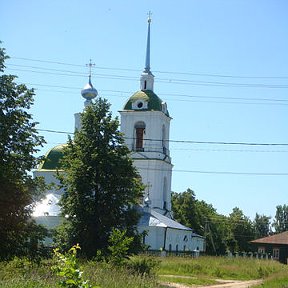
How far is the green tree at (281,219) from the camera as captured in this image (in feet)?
424

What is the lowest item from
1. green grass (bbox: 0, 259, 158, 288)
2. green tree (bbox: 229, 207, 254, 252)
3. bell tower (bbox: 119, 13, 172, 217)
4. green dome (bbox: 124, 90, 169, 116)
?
green tree (bbox: 229, 207, 254, 252)

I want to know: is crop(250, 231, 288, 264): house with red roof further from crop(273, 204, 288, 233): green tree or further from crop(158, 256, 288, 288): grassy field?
crop(273, 204, 288, 233): green tree

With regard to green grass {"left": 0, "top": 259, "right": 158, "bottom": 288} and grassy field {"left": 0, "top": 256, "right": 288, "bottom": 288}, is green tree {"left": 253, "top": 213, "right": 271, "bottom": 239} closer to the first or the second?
grassy field {"left": 0, "top": 256, "right": 288, "bottom": 288}

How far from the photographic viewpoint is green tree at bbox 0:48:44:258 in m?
22.5

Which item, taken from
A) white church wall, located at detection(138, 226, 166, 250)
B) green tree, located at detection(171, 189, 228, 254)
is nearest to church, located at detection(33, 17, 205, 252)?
white church wall, located at detection(138, 226, 166, 250)

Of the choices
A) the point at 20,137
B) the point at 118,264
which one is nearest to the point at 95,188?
the point at 20,137

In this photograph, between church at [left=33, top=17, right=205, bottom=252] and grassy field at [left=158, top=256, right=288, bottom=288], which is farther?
church at [left=33, top=17, right=205, bottom=252]

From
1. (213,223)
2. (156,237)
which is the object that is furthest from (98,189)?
(213,223)

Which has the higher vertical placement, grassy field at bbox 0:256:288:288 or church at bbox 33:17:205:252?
church at bbox 33:17:205:252

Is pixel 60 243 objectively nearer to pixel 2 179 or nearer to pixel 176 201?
pixel 2 179

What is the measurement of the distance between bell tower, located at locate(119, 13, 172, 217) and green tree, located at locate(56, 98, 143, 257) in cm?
2892

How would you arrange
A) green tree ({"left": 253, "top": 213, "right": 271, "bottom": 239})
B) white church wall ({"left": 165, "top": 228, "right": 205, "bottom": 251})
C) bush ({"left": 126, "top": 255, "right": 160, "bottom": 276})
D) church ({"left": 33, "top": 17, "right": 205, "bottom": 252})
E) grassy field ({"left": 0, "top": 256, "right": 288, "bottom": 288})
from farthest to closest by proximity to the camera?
1. green tree ({"left": 253, "top": 213, "right": 271, "bottom": 239})
2. church ({"left": 33, "top": 17, "right": 205, "bottom": 252})
3. white church wall ({"left": 165, "top": 228, "right": 205, "bottom": 251})
4. bush ({"left": 126, "top": 255, "right": 160, "bottom": 276})
5. grassy field ({"left": 0, "top": 256, "right": 288, "bottom": 288})

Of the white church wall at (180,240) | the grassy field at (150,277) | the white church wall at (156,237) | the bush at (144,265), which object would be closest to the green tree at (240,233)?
the white church wall at (180,240)

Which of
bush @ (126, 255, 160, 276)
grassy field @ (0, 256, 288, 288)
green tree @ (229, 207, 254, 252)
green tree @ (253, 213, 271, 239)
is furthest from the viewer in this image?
green tree @ (253, 213, 271, 239)
